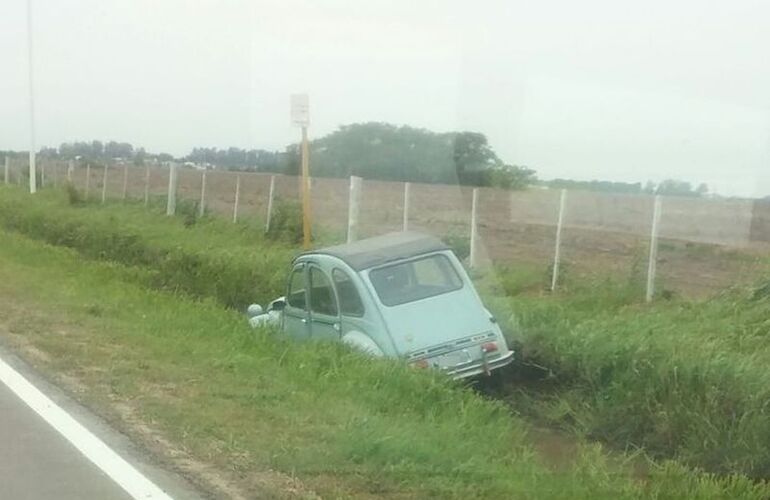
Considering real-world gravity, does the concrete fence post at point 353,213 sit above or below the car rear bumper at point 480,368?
above

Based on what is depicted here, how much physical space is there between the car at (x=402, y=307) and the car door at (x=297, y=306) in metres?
0.01

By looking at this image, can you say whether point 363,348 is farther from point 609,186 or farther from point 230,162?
point 230,162

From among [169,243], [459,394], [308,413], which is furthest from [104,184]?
[308,413]

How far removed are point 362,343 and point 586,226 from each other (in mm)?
7698

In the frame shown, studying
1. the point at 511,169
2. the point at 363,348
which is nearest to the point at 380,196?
the point at 511,169

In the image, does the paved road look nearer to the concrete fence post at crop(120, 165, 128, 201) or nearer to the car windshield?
the car windshield

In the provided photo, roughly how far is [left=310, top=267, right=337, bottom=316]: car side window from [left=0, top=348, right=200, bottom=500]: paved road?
153 inches

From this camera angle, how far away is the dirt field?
1627 cm

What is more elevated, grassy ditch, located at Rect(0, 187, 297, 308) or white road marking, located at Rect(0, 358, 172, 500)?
white road marking, located at Rect(0, 358, 172, 500)

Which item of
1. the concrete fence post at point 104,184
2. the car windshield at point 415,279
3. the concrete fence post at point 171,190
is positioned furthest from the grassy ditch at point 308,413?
the concrete fence post at point 104,184

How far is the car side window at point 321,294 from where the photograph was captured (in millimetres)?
12805

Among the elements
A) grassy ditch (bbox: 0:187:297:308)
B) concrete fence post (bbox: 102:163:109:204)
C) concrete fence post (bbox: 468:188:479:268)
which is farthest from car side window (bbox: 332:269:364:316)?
concrete fence post (bbox: 102:163:109:204)

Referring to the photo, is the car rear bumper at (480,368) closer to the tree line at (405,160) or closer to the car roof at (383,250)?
the car roof at (383,250)

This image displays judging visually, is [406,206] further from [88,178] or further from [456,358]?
[88,178]
